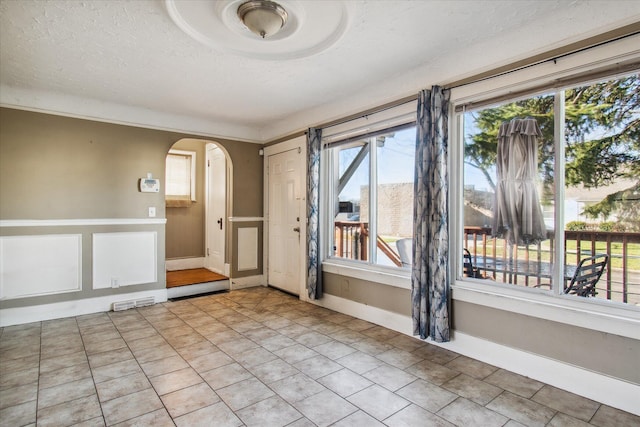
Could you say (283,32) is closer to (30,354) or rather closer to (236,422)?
(236,422)

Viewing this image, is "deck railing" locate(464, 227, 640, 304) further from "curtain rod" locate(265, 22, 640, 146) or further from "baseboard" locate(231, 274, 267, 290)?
"baseboard" locate(231, 274, 267, 290)

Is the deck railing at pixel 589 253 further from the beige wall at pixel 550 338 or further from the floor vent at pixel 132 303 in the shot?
the floor vent at pixel 132 303

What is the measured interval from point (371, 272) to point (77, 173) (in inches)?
145

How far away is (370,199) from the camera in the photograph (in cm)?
382

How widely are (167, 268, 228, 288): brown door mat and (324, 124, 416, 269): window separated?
85.8 inches

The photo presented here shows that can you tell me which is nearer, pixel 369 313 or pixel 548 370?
pixel 548 370

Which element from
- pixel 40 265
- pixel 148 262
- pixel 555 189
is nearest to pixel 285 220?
pixel 148 262

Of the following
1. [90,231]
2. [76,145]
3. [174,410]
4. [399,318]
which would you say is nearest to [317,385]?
[174,410]

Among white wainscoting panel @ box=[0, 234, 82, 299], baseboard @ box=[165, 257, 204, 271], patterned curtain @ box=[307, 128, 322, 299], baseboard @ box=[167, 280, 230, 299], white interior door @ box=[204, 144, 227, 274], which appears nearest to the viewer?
white wainscoting panel @ box=[0, 234, 82, 299]

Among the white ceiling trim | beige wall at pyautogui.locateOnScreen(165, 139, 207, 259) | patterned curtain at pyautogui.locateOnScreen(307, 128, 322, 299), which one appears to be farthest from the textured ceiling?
beige wall at pyautogui.locateOnScreen(165, 139, 207, 259)

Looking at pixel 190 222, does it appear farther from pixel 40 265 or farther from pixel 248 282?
pixel 40 265

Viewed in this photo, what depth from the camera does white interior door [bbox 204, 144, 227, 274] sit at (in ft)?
18.9

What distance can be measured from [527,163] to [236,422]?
272 centimetres

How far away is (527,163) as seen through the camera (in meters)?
2.61
